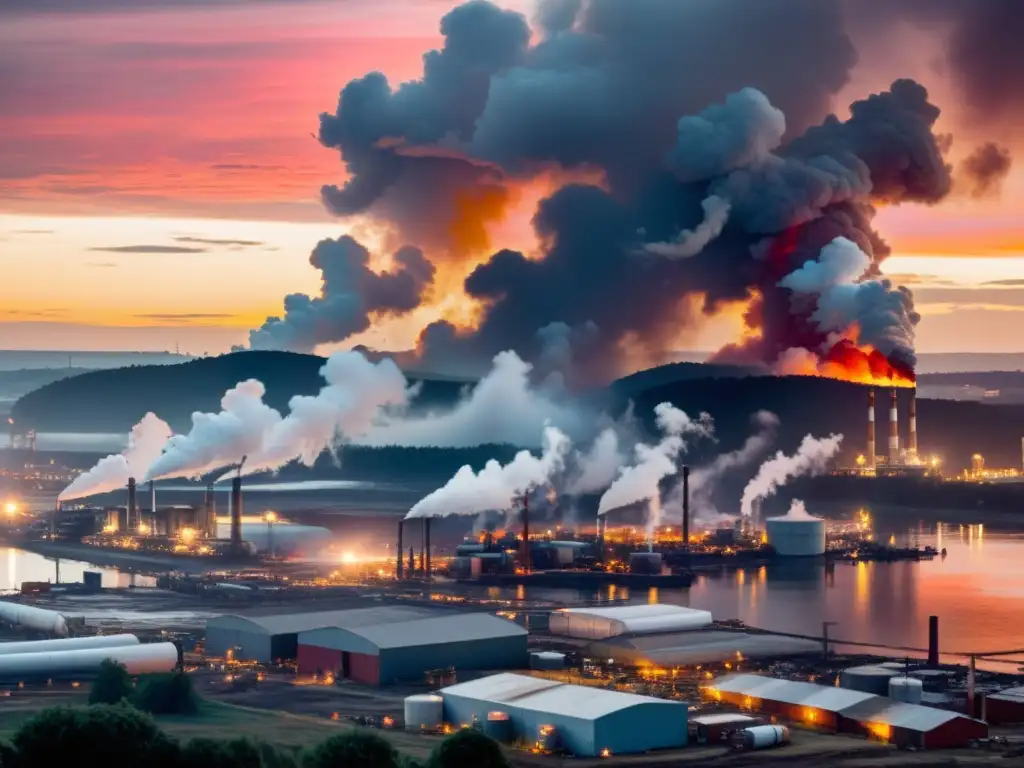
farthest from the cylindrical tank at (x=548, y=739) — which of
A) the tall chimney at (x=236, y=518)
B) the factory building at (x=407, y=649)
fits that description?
the tall chimney at (x=236, y=518)

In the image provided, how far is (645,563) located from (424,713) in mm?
38506

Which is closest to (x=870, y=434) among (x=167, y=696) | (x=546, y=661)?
(x=546, y=661)

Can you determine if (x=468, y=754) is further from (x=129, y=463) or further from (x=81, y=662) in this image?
(x=129, y=463)

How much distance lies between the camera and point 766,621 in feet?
185

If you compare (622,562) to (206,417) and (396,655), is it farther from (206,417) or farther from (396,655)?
(396,655)

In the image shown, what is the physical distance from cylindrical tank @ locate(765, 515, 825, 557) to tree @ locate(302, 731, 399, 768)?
57.8m

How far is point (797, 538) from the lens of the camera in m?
81.0

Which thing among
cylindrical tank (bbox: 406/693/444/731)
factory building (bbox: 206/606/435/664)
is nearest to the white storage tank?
factory building (bbox: 206/606/435/664)

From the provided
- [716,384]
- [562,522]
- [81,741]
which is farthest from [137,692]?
[716,384]

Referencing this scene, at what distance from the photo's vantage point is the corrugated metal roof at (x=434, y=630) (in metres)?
39.6

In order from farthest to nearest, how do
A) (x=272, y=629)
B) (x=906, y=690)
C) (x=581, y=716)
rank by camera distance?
(x=272, y=629) → (x=906, y=690) → (x=581, y=716)

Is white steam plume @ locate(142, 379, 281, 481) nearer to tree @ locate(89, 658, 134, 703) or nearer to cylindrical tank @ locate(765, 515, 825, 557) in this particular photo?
cylindrical tank @ locate(765, 515, 825, 557)

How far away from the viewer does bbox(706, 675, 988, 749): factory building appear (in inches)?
1272

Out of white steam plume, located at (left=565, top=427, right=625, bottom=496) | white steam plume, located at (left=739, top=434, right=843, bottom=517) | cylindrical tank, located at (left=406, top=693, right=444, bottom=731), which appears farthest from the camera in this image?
white steam plume, located at (left=739, top=434, right=843, bottom=517)
